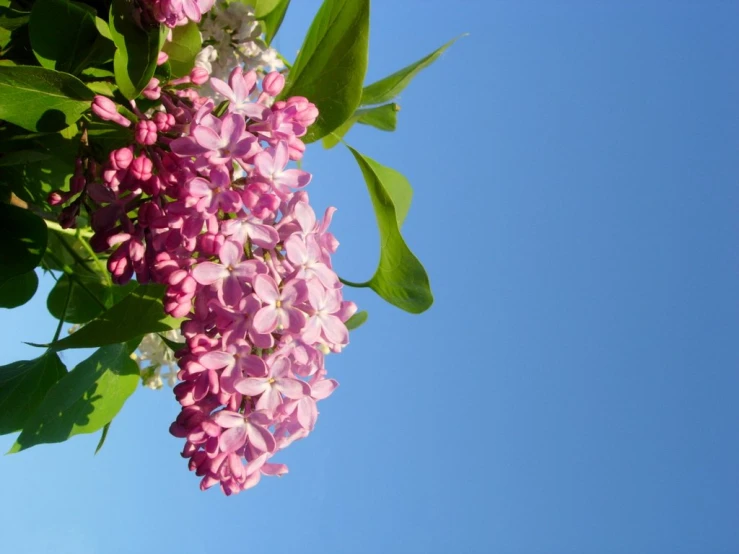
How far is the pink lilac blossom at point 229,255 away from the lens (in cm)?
49

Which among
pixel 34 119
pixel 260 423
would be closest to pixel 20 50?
pixel 34 119

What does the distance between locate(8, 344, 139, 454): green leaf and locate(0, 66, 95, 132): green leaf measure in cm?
25

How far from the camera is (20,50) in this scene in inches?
23.2

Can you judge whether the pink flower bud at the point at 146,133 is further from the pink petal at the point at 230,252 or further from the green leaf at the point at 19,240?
the green leaf at the point at 19,240

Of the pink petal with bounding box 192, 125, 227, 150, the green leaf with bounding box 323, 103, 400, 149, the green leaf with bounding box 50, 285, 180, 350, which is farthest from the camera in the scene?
the green leaf with bounding box 323, 103, 400, 149

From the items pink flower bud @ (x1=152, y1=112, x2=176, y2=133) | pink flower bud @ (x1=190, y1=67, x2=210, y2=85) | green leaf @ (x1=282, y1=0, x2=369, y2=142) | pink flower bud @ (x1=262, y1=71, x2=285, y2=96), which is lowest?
pink flower bud @ (x1=152, y1=112, x2=176, y2=133)

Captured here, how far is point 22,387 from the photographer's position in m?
0.79

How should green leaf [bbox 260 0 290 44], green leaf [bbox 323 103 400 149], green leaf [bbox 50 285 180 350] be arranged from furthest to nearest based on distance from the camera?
green leaf [bbox 323 103 400 149]
green leaf [bbox 260 0 290 44]
green leaf [bbox 50 285 180 350]

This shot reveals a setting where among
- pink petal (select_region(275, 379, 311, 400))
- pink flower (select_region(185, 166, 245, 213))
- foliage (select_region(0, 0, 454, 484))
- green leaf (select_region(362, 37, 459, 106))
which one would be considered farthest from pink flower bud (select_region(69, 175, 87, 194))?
green leaf (select_region(362, 37, 459, 106))

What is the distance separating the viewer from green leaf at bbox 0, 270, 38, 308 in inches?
32.1

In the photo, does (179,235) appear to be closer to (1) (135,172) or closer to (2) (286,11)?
(1) (135,172)

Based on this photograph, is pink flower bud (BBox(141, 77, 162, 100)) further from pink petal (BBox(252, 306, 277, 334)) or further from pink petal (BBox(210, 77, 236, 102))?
pink petal (BBox(252, 306, 277, 334))

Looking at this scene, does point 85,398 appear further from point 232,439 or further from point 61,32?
point 61,32

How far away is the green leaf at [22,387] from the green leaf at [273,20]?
423mm
